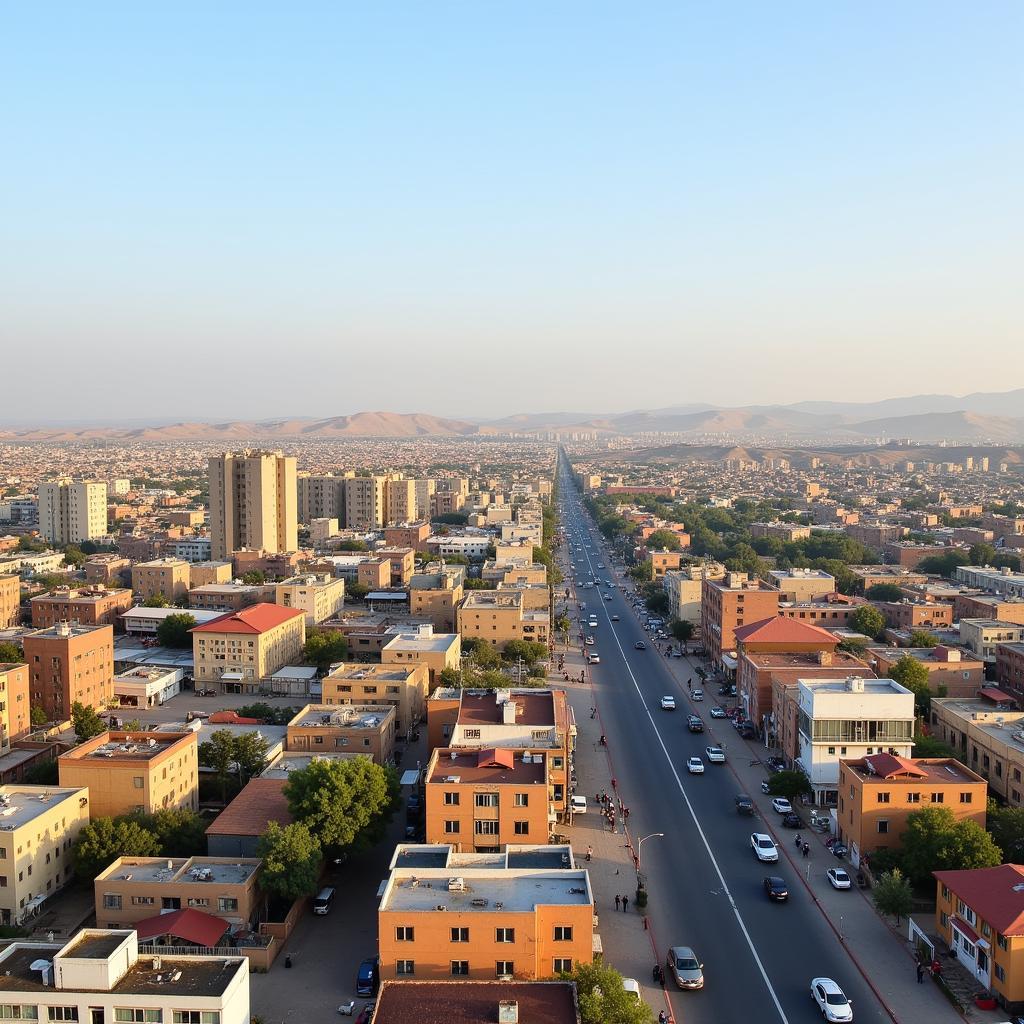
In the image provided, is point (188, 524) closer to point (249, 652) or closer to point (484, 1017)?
point (249, 652)

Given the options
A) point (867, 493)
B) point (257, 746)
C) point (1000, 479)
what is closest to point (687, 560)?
point (257, 746)

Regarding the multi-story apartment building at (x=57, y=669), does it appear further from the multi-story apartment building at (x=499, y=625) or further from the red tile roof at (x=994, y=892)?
the red tile roof at (x=994, y=892)

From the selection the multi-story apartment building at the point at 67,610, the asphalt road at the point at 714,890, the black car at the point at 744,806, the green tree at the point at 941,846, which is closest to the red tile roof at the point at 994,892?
the green tree at the point at 941,846

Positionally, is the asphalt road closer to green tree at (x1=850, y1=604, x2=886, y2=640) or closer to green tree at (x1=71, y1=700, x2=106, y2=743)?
green tree at (x1=850, y1=604, x2=886, y2=640)

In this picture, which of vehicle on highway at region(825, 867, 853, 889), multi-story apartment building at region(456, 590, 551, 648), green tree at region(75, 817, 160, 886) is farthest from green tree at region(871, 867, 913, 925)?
multi-story apartment building at region(456, 590, 551, 648)

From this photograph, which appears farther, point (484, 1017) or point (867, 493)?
point (867, 493)
